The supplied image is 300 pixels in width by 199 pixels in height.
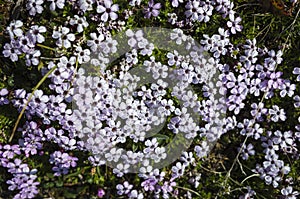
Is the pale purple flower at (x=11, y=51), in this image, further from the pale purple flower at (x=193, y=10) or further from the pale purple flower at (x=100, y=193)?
the pale purple flower at (x=193, y=10)

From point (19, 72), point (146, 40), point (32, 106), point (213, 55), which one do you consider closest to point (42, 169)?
point (32, 106)

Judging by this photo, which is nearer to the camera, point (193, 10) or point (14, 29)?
point (14, 29)

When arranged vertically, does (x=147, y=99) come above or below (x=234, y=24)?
below

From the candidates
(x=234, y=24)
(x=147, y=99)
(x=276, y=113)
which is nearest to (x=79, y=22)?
(x=147, y=99)

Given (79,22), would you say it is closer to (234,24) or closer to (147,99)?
(147,99)

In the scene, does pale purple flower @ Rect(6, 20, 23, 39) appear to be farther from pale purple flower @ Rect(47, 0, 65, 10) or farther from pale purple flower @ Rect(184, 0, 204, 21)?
pale purple flower @ Rect(184, 0, 204, 21)

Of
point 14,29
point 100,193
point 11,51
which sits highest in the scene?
point 14,29

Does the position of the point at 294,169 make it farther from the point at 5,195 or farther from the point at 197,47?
the point at 5,195

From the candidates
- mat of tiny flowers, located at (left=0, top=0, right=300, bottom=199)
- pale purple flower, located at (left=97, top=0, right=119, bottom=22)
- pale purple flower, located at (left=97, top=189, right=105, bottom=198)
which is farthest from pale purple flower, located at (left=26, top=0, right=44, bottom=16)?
pale purple flower, located at (left=97, top=189, right=105, bottom=198)
